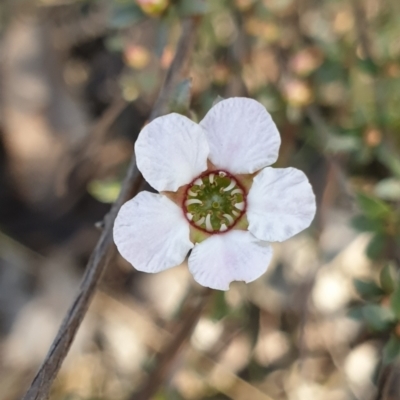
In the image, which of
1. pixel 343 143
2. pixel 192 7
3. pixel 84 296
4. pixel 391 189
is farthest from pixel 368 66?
pixel 84 296

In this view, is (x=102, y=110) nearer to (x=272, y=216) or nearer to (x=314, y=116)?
(x=314, y=116)

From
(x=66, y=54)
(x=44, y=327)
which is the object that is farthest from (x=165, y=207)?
(x=66, y=54)

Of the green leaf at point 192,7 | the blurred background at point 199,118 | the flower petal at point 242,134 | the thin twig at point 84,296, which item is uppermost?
the green leaf at point 192,7

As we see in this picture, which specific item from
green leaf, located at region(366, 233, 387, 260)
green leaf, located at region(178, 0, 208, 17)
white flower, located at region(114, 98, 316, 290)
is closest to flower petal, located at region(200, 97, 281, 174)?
white flower, located at region(114, 98, 316, 290)

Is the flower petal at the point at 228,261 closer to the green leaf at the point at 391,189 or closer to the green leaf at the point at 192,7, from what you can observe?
the green leaf at the point at 192,7

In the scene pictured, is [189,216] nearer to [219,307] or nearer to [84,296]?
[84,296]

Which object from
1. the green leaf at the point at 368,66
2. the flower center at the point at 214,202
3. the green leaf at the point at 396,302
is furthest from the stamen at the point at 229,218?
the green leaf at the point at 368,66

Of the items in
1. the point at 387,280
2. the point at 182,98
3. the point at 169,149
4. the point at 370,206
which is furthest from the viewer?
the point at 370,206

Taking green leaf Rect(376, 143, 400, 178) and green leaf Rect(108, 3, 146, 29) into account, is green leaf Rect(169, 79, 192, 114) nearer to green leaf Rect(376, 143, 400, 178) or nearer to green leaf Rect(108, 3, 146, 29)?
green leaf Rect(108, 3, 146, 29)
